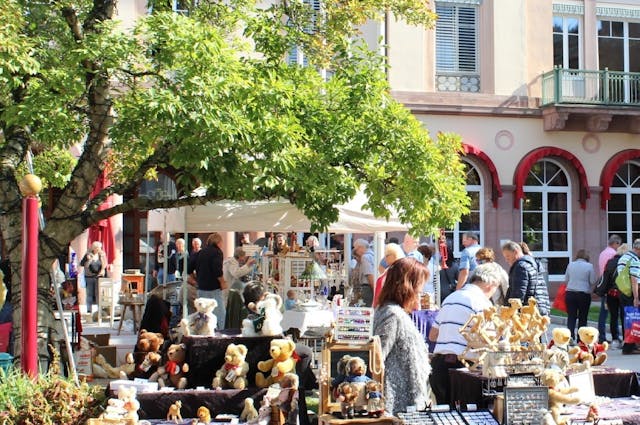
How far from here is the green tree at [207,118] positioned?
632 centimetres

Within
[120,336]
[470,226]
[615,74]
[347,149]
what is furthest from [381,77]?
[615,74]

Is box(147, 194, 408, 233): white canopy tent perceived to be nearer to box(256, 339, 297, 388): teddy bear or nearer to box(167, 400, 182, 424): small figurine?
box(256, 339, 297, 388): teddy bear

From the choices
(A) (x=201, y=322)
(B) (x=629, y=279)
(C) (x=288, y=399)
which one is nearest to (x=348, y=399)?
(C) (x=288, y=399)

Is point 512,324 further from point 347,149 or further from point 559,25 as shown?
point 559,25

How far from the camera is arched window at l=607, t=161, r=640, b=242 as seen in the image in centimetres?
2127

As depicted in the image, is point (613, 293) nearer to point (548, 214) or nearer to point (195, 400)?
point (548, 214)

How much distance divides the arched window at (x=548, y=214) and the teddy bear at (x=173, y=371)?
15.0 metres

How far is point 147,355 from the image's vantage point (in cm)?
713

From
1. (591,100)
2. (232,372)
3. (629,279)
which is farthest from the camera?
(591,100)

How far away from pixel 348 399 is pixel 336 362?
762 mm

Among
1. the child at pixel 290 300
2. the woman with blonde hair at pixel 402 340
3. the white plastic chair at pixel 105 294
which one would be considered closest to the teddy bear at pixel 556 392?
the woman with blonde hair at pixel 402 340

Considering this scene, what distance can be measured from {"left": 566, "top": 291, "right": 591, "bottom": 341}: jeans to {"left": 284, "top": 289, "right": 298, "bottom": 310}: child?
4450 millimetres

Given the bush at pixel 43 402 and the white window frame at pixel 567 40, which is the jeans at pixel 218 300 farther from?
the white window frame at pixel 567 40

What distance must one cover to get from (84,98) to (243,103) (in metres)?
1.87
